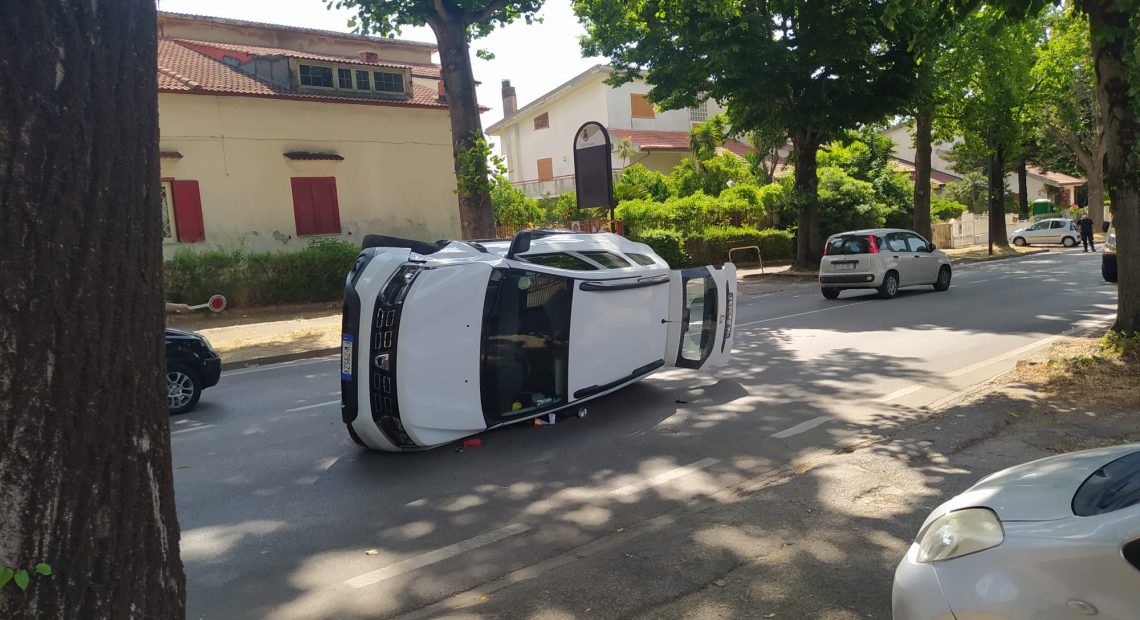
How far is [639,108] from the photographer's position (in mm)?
44469

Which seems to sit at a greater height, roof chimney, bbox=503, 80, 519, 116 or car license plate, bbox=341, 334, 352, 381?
roof chimney, bbox=503, 80, 519, 116

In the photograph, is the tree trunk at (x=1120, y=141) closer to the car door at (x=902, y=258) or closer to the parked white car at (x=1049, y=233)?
the car door at (x=902, y=258)

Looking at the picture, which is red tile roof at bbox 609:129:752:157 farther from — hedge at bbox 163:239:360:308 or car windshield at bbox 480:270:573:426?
car windshield at bbox 480:270:573:426

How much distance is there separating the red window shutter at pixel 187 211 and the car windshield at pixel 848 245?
622 inches

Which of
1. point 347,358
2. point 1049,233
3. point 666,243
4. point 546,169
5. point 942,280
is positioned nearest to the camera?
point 347,358

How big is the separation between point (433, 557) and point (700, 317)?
542 cm

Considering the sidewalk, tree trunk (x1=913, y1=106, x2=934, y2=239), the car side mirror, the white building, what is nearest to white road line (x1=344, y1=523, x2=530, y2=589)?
the car side mirror

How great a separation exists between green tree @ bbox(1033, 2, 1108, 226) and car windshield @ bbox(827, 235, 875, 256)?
57.7ft

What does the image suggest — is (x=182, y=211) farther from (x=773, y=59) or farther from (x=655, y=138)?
(x=655, y=138)

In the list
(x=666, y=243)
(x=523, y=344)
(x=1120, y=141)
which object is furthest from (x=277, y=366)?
(x=666, y=243)

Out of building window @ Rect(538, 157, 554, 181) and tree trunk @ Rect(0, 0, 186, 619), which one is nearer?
tree trunk @ Rect(0, 0, 186, 619)

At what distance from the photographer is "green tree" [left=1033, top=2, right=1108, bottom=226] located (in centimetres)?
3347

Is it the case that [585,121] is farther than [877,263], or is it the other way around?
[585,121]

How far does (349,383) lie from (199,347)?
3.80 m
